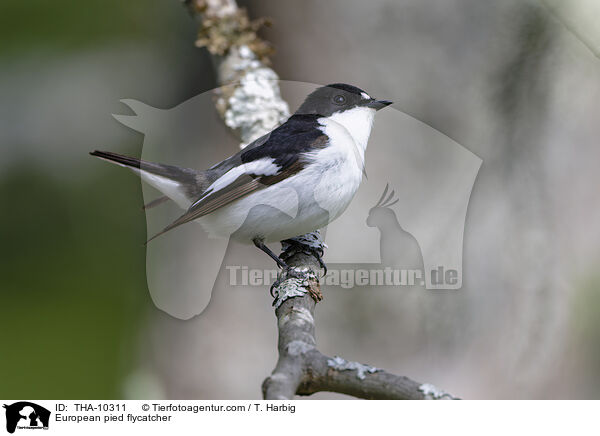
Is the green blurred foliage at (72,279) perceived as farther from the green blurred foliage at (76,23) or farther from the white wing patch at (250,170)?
the white wing patch at (250,170)

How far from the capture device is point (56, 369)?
2.81m

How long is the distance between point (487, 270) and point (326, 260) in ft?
2.71

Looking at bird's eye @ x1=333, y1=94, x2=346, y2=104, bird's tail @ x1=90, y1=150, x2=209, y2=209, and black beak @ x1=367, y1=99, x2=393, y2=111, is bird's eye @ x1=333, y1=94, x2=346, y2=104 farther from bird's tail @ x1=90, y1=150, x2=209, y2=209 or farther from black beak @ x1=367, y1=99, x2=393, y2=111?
bird's tail @ x1=90, y1=150, x2=209, y2=209

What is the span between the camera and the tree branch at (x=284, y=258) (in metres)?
1.19

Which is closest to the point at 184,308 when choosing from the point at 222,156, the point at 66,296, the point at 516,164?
the point at 222,156

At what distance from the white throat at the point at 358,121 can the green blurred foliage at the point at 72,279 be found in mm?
1608

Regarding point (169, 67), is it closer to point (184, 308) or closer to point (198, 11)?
point (198, 11)

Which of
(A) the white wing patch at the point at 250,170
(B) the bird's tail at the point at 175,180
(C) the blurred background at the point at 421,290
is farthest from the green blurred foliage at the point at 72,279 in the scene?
(A) the white wing patch at the point at 250,170
